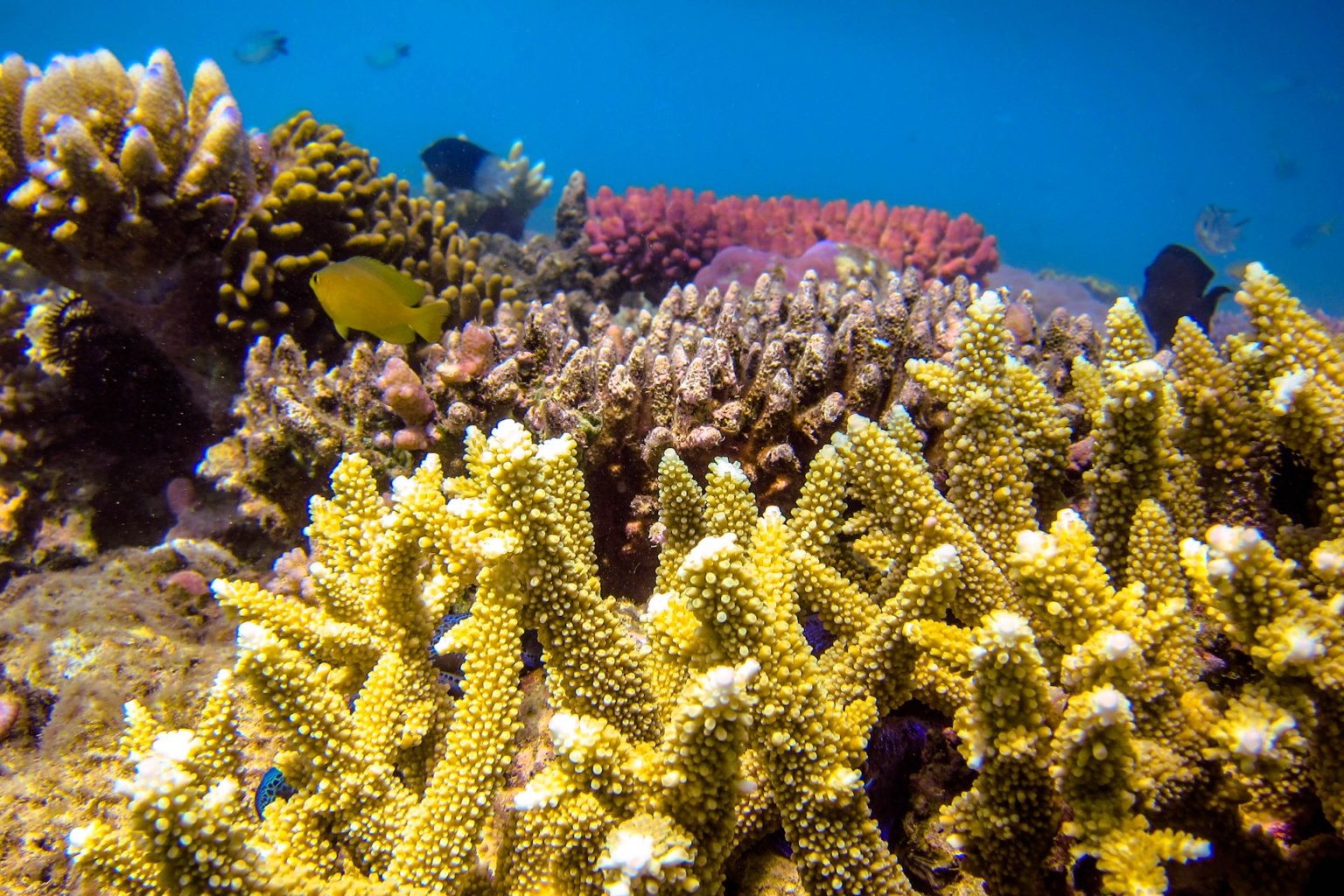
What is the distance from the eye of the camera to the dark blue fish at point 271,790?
2311mm

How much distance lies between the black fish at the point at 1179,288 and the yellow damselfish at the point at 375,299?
707cm

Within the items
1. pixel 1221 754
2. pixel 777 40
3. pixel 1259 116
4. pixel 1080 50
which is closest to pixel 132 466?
pixel 1221 754

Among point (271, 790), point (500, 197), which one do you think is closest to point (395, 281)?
point (271, 790)

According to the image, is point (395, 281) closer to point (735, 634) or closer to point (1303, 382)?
point (735, 634)

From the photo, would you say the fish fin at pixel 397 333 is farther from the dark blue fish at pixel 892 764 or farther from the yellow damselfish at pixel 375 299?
the dark blue fish at pixel 892 764

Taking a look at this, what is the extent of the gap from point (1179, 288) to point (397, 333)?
7452mm

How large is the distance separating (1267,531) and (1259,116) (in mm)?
133548

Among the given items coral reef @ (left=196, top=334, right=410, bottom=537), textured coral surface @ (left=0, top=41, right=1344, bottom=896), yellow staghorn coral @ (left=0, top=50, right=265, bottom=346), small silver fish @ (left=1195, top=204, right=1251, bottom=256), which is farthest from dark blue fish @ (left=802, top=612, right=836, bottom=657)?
small silver fish @ (left=1195, top=204, right=1251, bottom=256)

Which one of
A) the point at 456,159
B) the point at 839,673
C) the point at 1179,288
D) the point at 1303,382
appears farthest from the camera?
the point at 456,159

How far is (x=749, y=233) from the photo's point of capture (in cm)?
926

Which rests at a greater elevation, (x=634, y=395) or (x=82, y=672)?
→ (x=634, y=395)

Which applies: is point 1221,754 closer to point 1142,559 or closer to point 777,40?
point 1142,559

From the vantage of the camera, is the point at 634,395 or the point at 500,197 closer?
the point at 634,395

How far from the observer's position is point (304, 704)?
1779 mm
